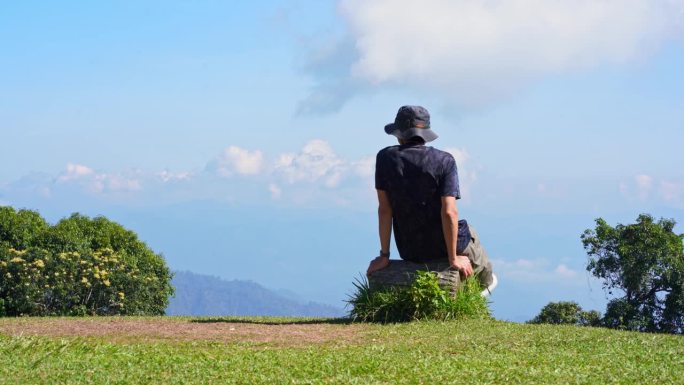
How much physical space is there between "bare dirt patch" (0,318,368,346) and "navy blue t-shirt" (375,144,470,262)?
5.93 feet

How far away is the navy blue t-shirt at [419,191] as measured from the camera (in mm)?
13992

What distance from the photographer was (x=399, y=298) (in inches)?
554

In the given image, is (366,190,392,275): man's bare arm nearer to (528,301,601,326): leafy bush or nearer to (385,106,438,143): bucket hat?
(385,106,438,143): bucket hat

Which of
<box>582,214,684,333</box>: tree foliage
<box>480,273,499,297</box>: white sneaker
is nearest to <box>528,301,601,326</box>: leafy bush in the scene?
<box>582,214,684,333</box>: tree foliage

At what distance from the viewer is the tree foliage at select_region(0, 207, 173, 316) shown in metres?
20.9

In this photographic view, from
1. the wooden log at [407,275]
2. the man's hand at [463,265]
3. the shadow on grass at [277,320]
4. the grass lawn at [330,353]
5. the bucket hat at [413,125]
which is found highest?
the bucket hat at [413,125]

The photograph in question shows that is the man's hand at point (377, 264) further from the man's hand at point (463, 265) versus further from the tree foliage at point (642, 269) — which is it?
the tree foliage at point (642, 269)

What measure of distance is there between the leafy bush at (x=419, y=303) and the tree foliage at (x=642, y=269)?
11388 millimetres

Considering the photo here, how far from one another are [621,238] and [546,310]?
2.91 meters

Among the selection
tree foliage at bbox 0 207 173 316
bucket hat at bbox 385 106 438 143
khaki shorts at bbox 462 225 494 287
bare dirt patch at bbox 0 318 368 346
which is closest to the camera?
bare dirt patch at bbox 0 318 368 346

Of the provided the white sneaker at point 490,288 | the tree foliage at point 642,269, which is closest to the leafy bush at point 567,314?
the tree foliage at point 642,269

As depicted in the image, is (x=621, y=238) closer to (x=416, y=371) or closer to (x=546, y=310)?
(x=546, y=310)

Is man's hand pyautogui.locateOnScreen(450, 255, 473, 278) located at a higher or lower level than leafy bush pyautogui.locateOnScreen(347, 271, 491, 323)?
higher

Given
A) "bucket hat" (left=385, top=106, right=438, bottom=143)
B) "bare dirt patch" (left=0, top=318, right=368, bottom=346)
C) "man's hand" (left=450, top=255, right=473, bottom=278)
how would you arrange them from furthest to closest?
"bucket hat" (left=385, top=106, right=438, bottom=143), "man's hand" (left=450, top=255, right=473, bottom=278), "bare dirt patch" (left=0, top=318, right=368, bottom=346)
